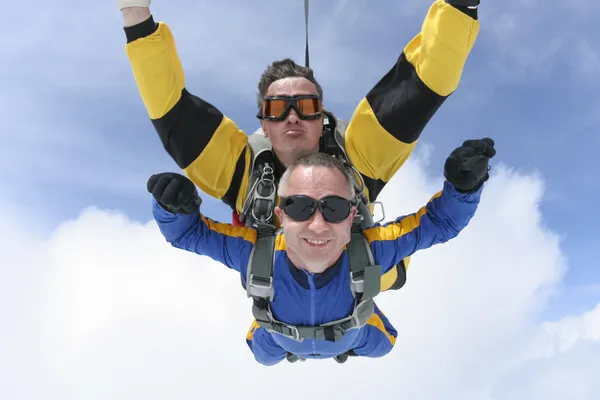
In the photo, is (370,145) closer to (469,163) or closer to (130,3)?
(469,163)

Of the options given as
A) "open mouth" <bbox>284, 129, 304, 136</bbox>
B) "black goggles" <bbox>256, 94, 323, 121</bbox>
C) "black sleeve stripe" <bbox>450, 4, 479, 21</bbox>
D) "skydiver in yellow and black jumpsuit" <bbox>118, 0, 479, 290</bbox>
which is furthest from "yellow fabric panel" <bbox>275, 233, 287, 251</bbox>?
"black sleeve stripe" <bbox>450, 4, 479, 21</bbox>

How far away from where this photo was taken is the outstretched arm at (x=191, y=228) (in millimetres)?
2850

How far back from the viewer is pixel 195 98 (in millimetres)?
3832

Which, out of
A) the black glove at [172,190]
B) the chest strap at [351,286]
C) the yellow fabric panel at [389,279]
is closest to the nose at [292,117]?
the chest strap at [351,286]

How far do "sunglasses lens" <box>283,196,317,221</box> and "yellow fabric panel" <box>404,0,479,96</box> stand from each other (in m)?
1.43

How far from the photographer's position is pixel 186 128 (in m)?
3.74

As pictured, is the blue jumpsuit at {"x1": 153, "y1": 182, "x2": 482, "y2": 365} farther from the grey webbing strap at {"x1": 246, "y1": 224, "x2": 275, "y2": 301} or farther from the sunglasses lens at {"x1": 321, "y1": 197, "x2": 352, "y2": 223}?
the sunglasses lens at {"x1": 321, "y1": 197, "x2": 352, "y2": 223}

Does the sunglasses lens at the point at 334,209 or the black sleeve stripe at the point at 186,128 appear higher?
the black sleeve stripe at the point at 186,128

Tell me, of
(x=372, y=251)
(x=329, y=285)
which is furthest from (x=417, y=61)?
(x=329, y=285)

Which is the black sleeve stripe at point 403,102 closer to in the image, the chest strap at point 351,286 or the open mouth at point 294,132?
the open mouth at point 294,132

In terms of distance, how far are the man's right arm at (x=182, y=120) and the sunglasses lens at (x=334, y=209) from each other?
3.75 feet

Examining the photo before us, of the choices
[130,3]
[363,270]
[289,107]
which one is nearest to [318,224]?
[363,270]

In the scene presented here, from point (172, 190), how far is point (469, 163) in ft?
5.44

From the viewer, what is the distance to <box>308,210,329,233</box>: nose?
2889mm
